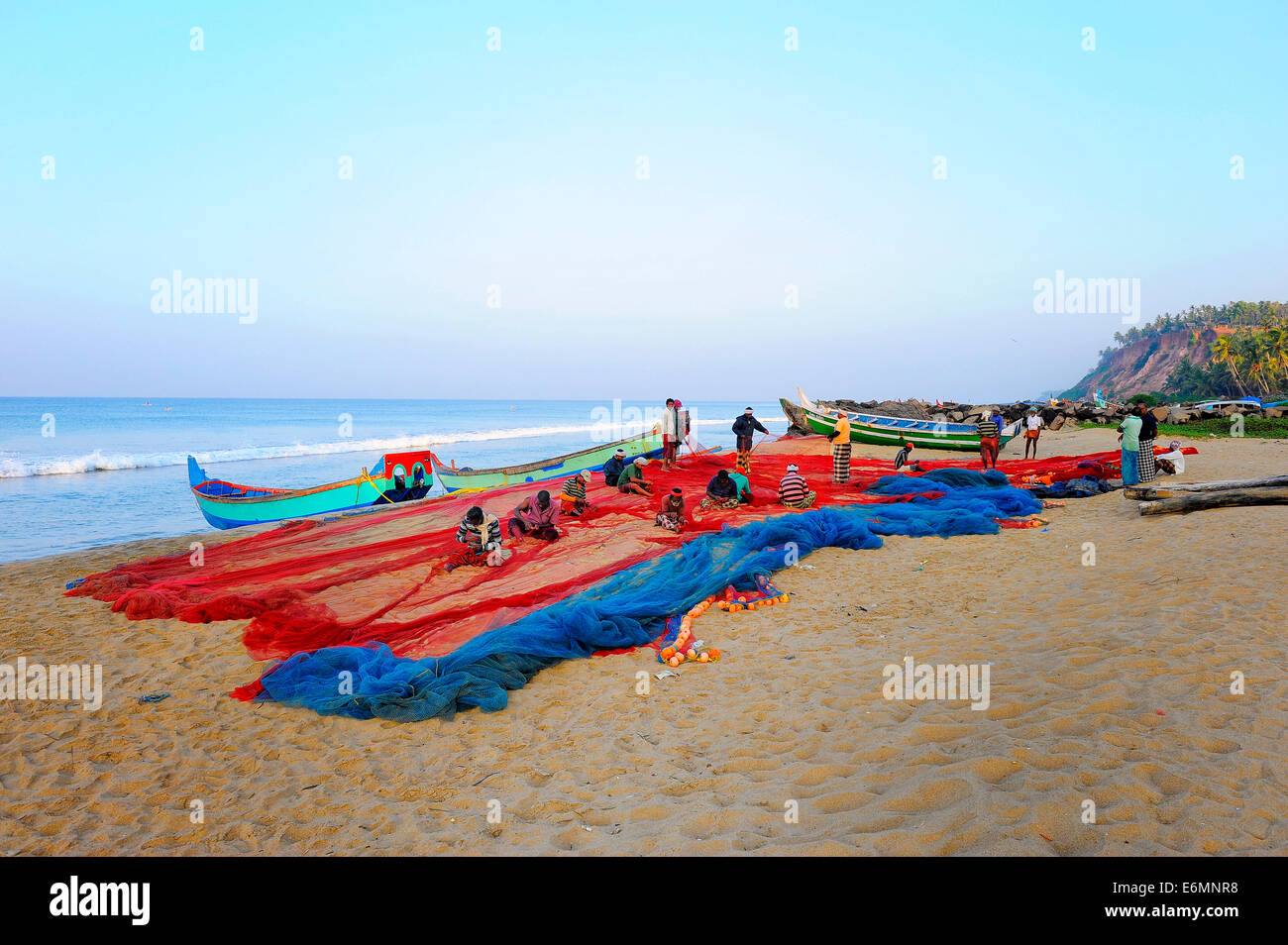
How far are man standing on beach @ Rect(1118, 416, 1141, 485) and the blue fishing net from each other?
5313 millimetres

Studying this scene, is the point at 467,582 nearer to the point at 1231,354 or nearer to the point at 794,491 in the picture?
the point at 794,491

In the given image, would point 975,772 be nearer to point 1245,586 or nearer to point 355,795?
point 355,795

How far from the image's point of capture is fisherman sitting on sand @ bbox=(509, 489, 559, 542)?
10438 millimetres

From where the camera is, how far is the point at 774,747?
4.11m

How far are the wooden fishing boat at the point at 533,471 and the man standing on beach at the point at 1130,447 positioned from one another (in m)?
A: 11.0

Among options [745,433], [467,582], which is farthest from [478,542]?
[745,433]

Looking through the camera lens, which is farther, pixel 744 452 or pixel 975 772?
pixel 744 452

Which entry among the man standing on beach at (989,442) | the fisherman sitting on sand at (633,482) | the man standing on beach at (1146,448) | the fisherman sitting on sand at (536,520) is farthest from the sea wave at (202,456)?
the man standing on beach at (1146,448)

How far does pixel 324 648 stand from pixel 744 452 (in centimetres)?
1129

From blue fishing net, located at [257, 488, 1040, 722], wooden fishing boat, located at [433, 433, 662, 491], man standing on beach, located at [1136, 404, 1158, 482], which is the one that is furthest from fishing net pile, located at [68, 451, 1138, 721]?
wooden fishing boat, located at [433, 433, 662, 491]

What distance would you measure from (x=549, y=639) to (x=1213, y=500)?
30.3 feet
